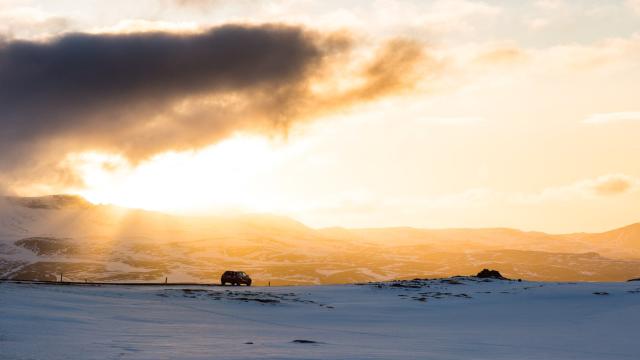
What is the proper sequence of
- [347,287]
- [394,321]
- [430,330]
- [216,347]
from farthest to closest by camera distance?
[347,287], [394,321], [430,330], [216,347]

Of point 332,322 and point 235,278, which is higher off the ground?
point 235,278

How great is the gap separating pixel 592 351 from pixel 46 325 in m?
22.2

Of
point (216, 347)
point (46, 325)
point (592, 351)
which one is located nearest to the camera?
point (216, 347)

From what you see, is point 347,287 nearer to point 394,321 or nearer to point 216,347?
point 394,321

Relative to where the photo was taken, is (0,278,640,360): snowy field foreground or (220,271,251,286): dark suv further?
(220,271,251,286): dark suv

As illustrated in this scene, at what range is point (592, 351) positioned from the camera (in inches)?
1214

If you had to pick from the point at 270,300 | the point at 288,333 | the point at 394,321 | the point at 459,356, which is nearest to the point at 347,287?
the point at 270,300

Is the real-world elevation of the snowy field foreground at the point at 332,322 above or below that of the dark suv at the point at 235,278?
below

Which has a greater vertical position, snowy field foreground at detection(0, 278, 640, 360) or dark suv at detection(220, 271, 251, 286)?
dark suv at detection(220, 271, 251, 286)

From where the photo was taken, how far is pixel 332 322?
40.8m

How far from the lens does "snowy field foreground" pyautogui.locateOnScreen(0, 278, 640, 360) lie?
24125 millimetres

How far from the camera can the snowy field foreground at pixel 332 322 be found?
79.2 ft

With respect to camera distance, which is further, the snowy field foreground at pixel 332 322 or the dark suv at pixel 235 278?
the dark suv at pixel 235 278

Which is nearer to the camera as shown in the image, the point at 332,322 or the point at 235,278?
the point at 332,322
